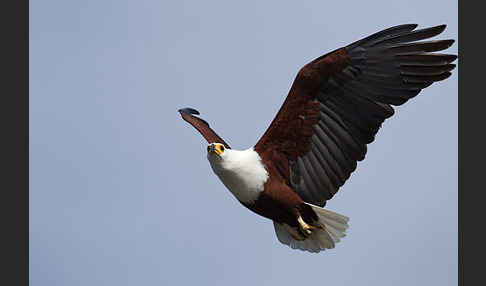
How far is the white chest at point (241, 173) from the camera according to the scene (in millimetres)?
6336

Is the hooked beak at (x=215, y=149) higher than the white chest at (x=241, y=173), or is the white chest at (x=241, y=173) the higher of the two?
the hooked beak at (x=215, y=149)

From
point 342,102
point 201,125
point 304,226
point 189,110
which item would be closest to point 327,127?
Answer: point 342,102

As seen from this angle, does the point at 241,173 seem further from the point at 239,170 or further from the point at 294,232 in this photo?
the point at 294,232

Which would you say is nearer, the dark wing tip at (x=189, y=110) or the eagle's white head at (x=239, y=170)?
the eagle's white head at (x=239, y=170)

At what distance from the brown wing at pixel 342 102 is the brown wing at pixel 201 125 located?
0.57m

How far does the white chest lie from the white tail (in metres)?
0.47

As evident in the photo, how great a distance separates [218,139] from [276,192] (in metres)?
0.90

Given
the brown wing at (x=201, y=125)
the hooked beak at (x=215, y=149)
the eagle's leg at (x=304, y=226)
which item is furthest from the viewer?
the brown wing at (x=201, y=125)

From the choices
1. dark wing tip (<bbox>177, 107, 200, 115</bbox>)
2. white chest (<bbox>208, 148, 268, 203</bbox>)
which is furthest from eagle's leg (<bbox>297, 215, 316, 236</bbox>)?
dark wing tip (<bbox>177, 107, 200, 115</bbox>)

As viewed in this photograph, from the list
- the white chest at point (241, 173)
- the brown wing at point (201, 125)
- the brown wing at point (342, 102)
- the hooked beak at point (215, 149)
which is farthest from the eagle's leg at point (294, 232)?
the hooked beak at point (215, 149)

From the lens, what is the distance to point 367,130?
6.57 metres

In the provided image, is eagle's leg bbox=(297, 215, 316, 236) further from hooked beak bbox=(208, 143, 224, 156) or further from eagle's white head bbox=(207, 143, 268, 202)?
hooked beak bbox=(208, 143, 224, 156)

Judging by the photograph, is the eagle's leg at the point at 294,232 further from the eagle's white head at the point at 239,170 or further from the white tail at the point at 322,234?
the eagle's white head at the point at 239,170

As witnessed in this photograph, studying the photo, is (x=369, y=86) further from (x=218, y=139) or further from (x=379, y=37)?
(x=218, y=139)
